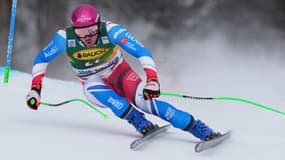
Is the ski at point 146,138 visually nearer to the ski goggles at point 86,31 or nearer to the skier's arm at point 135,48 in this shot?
the skier's arm at point 135,48

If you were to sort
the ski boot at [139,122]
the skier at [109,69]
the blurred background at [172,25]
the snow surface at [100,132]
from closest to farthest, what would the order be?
the snow surface at [100,132] < the skier at [109,69] < the ski boot at [139,122] < the blurred background at [172,25]

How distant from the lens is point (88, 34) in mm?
2654

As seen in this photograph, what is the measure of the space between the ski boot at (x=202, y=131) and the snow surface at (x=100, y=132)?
0.07 metres

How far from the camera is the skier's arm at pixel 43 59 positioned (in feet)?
8.89

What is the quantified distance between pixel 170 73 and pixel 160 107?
4.74m

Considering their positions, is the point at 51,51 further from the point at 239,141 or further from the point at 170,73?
the point at 170,73

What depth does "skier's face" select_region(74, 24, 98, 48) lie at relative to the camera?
263 centimetres

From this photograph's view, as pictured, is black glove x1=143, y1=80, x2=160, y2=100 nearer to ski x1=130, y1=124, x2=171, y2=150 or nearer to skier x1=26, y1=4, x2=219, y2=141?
skier x1=26, y1=4, x2=219, y2=141

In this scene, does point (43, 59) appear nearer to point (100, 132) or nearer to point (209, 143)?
point (100, 132)

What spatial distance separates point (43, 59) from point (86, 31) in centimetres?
33

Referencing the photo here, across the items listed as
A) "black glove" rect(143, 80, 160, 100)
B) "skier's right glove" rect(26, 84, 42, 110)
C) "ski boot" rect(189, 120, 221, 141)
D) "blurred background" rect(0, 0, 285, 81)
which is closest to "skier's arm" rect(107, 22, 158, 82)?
"black glove" rect(143, 80, 160, 100)

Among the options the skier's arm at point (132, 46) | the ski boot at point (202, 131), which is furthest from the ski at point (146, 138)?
the skier's arm at point (132, 46)

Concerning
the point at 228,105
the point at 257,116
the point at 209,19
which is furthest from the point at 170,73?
the point at 257,116

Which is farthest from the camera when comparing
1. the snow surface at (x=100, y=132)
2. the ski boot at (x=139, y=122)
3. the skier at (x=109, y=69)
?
the ski boot at (x=139, y=122)
